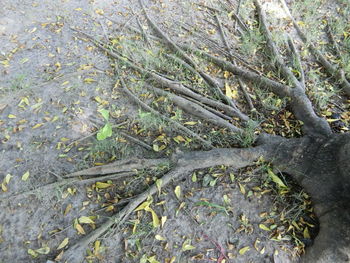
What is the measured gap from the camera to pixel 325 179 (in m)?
2.34

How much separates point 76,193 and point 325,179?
221cm

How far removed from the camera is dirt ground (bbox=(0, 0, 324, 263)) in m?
2.25

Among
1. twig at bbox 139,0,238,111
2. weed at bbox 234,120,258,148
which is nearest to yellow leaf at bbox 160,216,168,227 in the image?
weed at bbox 234,120,258,148

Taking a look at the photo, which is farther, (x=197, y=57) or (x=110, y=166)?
(x=197, y=57)

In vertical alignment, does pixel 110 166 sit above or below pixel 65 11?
below

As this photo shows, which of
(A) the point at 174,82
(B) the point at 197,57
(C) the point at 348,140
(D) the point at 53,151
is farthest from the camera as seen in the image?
(B) the point at 197,57

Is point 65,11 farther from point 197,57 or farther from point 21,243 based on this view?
point 21,243

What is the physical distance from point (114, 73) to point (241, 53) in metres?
1.78


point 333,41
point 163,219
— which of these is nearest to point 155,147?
point 163,219

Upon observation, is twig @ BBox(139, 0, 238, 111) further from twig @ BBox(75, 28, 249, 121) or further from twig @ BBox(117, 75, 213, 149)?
twig @ BBox(117, 75, 213, 149)

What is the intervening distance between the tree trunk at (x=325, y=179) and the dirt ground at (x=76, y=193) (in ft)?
0.98

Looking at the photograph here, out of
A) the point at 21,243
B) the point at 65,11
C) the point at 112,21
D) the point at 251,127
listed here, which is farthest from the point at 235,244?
the point at 65,11

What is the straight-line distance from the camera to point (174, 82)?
10.9ft

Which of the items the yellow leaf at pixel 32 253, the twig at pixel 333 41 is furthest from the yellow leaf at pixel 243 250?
the twig at pixel 333 41
